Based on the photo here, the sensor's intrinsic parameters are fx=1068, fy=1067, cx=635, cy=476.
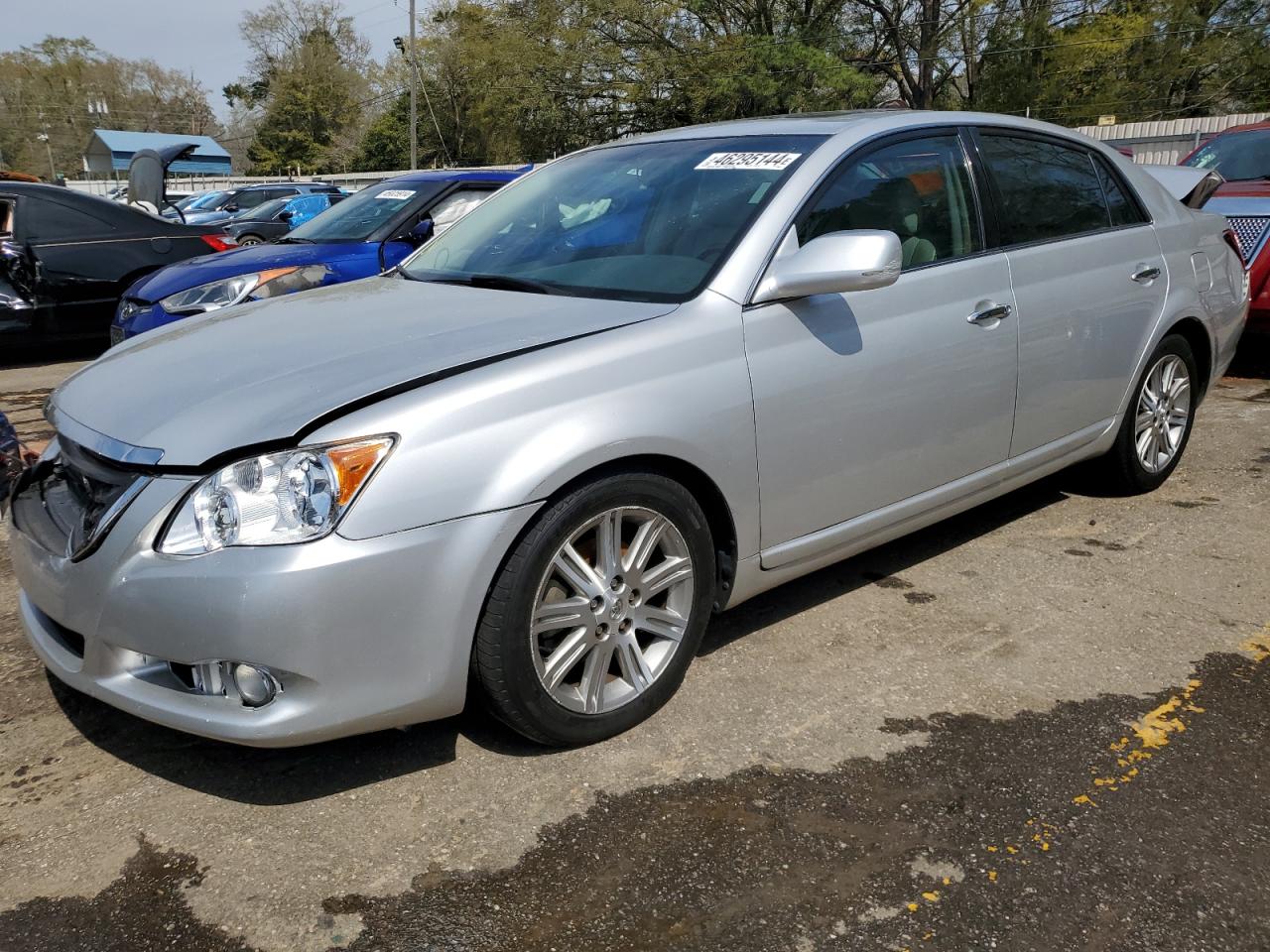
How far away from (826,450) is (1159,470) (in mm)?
2434

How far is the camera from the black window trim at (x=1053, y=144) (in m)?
3.77

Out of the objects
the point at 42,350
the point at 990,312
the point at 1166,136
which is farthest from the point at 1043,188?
the point at 1166,136

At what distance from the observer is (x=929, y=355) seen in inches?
133

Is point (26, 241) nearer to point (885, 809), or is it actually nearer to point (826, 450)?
point (826, 450)

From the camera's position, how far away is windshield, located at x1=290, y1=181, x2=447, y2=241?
7.29 meters

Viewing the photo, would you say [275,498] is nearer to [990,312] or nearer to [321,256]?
[990,312]

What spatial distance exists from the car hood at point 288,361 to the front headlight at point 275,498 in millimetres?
70

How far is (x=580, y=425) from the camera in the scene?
2.55 m

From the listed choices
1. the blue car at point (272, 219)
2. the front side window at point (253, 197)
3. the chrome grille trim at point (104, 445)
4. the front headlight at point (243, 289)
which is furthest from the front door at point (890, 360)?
the front side window at point (253, 197)

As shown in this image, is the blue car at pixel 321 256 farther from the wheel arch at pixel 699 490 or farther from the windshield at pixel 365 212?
the wheel arch at pixel 699 490

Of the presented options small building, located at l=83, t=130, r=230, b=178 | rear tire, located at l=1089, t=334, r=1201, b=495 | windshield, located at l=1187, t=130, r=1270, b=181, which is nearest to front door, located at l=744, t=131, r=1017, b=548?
rear tire, located at l=1089, t=334, r=1201, b=495

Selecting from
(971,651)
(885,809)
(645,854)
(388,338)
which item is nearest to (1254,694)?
(971,651)

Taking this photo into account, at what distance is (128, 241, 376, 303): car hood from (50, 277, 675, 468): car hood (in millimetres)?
3653

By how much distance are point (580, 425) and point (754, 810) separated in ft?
3.26
